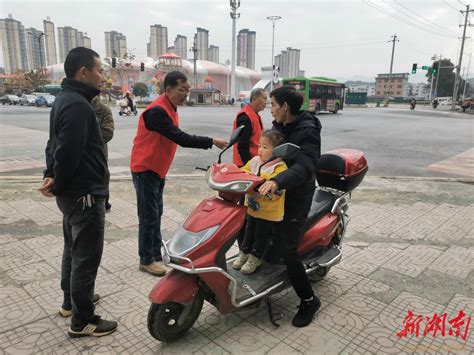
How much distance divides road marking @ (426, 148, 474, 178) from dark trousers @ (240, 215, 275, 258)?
740 centimetres

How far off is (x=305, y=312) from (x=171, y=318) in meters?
1.03

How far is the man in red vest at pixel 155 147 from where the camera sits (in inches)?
131

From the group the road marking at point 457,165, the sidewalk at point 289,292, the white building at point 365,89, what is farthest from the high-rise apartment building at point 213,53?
the sidewalk at point 289,292

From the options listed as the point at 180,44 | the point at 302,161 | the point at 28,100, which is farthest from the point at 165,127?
the point at 180,44

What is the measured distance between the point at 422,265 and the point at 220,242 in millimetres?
2559

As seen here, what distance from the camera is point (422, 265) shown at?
3967mm

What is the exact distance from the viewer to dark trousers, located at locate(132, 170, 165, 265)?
11.6 ft

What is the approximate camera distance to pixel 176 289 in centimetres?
246

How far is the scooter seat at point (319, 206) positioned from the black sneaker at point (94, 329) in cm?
167

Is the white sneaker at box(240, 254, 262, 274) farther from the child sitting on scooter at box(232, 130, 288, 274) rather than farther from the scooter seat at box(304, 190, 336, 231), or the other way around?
the scooter seat at box(304, 190, 336, 231)

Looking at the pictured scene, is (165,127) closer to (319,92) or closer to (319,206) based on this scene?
(319,206)

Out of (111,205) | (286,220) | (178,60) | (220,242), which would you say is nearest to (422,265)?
(286,220)

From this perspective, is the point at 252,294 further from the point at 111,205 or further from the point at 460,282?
the point at 111,205

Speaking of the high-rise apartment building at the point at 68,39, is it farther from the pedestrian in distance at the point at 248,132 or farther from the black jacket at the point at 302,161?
the black jacket at the point at 302,161
